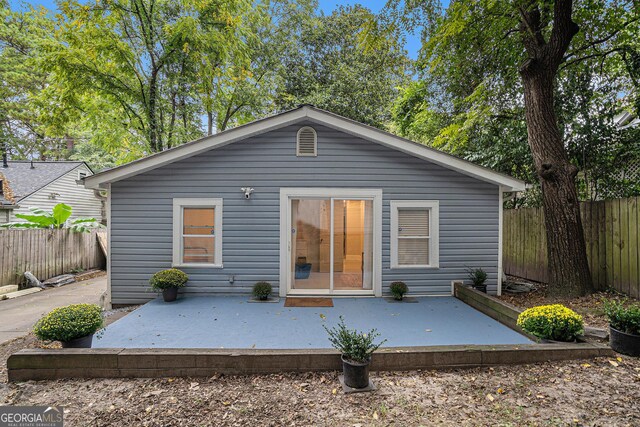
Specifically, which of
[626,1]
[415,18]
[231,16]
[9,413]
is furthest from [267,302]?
[231,16]

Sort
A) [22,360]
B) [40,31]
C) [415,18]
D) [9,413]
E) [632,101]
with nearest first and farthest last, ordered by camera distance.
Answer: [9,413], [22,360], [632,101], [415,18], [40,31]

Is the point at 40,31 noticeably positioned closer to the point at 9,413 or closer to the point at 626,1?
the point at 9,413

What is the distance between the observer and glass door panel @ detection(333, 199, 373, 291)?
667 cm

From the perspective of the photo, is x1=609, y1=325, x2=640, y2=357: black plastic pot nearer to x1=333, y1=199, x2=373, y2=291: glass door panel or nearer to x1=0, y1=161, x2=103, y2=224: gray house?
x1=333, y1=199, x2=373, y2=291: glass door panel

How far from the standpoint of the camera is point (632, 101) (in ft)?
23.1

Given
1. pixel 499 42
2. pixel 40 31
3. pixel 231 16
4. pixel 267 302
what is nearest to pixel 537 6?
pixel 499 42

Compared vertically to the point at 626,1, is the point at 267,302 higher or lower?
lower

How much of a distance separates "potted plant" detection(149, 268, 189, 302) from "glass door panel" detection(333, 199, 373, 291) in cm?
315

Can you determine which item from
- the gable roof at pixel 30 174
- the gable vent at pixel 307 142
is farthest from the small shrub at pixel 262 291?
the gable roof at pixel 30 174

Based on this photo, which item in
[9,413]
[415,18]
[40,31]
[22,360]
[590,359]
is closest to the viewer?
[9,413]

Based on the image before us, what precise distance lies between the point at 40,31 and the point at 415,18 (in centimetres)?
1378

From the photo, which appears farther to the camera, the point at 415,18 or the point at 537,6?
the point at 415,18

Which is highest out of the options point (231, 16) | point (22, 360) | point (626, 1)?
point (231, 16)

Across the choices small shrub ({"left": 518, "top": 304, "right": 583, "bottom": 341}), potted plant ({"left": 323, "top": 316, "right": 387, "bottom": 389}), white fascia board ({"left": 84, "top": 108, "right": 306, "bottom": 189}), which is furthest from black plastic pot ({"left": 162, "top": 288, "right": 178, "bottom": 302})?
small shrub ({"left": 518, "top": 304, "right": 583, "bottom": 341})
